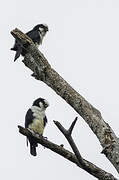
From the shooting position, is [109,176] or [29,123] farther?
[29,123]

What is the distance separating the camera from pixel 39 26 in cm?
1109

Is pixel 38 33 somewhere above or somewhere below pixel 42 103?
above

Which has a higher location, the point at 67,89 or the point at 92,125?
the point at 67,89

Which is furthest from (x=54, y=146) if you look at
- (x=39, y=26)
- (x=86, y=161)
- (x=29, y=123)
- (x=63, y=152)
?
(x=39, y=26)

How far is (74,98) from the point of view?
448 centimetres

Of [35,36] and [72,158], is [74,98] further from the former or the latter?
[35,36]

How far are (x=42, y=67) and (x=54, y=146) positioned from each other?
1.02m

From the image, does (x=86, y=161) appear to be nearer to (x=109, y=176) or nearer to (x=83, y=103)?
(x=109, y=176)

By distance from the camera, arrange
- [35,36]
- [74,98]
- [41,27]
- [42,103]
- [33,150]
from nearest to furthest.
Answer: [74,98] < [33,150] < [42,103] < [35,36] < [41,27]

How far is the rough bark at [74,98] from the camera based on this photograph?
3.94m

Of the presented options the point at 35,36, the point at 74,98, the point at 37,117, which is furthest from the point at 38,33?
the point at 74,98

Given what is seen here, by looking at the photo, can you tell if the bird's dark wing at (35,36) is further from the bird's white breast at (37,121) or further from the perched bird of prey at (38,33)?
the bird's white breast at (37,121)

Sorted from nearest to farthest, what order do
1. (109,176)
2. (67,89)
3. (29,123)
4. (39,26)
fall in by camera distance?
(109,176) → (67,89) → (29,123) → (39,26)

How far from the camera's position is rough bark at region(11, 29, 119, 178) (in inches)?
155
